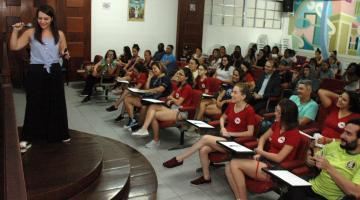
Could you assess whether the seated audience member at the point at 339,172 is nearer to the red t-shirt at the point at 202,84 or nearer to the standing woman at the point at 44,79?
the standing woman at the point at 44,79

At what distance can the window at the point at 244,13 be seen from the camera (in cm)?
1104

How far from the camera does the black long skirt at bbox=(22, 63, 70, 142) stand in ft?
10.8

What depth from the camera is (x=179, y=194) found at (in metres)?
3.62

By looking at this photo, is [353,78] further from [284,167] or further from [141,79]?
[284,167]

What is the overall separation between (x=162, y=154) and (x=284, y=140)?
1.81 m

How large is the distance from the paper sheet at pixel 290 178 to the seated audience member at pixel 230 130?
0.96m

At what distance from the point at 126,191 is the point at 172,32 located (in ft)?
25.3

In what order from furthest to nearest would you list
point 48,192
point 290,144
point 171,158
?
point 171,158 → point 290,144 → point 48,192

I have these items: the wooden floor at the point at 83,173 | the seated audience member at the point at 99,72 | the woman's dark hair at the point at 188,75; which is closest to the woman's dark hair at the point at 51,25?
the wooden floor at the point at 83,173

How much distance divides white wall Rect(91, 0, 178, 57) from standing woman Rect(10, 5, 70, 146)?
6193 mm

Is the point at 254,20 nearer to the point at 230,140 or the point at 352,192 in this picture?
the point at 230,140

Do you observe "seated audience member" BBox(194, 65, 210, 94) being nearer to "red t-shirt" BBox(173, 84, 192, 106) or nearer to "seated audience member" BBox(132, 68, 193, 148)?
"seated audience member" BBox(132, 68, 193, 148)

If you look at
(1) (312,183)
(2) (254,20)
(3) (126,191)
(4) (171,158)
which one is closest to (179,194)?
(3) (126,191)

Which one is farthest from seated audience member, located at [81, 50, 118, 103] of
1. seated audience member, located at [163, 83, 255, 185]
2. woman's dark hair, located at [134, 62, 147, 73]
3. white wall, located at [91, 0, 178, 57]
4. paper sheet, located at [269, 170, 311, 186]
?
paper sheet, located at [269, 170, 311, 186]
